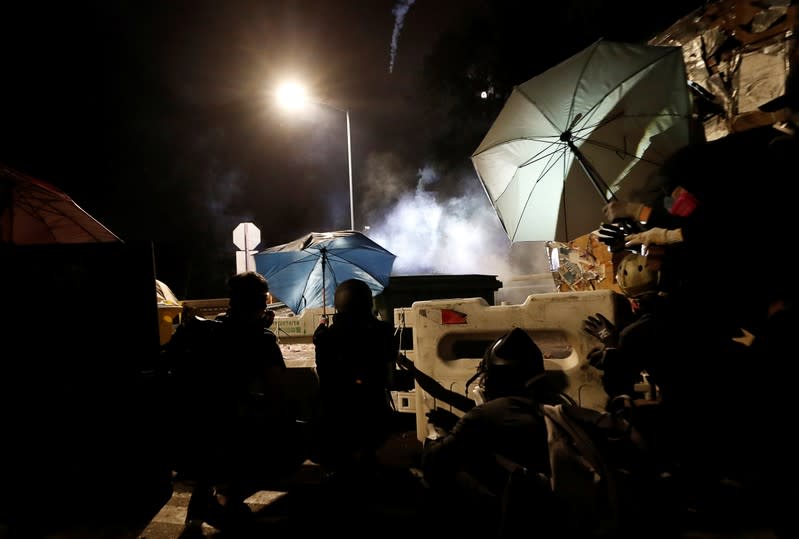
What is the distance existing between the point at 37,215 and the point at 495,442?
691 centimetres

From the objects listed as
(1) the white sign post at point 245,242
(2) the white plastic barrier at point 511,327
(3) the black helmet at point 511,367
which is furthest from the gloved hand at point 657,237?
(1) the white sign post at point 245,242

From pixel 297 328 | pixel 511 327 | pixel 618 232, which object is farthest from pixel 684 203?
pixel 297 328

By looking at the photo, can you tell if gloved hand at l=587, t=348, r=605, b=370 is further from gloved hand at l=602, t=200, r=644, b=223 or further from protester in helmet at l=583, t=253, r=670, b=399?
gloved hand at l=602, t=200, r=644, b=223

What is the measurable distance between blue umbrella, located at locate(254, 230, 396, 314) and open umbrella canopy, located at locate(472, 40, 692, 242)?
2.35m

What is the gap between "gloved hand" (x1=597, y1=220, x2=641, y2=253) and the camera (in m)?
3.52

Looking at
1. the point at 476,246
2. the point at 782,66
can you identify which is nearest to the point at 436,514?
the point at 782,66

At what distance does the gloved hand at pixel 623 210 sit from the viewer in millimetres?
3428

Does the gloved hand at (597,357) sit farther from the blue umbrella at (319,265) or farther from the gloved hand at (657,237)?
the blue umbrella at (319,265)

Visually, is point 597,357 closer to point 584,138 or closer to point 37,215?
point 584,138

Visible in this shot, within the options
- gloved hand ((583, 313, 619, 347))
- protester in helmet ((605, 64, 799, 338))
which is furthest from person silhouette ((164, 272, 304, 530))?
protester in helmet ((605, 64, 799, 338))

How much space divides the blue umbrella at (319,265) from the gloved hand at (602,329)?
3.65m

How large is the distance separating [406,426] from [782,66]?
6.75 m

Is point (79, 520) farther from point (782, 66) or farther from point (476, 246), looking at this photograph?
point (476, 246)

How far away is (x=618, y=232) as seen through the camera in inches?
140
